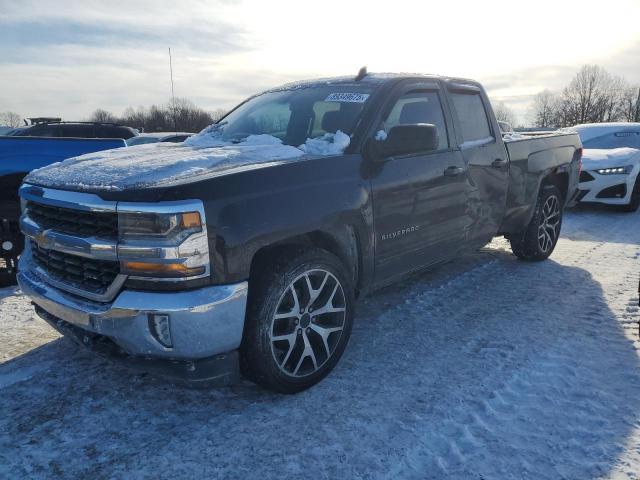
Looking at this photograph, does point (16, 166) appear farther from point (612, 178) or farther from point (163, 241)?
point (612, 178)

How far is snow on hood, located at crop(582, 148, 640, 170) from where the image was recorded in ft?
27.9

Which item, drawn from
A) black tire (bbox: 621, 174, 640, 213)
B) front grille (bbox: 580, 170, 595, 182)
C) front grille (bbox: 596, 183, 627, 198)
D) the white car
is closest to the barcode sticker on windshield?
the white car

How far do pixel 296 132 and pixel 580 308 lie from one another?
2.75m

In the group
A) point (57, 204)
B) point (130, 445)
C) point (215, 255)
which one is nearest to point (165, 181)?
point (215, 255)

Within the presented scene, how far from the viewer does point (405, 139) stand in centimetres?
324

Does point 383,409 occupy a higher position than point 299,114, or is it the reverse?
point 299,114

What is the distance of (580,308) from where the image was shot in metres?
4.18

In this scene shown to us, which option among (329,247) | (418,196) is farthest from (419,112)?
(329,247)

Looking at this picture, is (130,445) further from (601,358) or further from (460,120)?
(460,120)

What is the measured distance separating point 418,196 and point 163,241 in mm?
1905

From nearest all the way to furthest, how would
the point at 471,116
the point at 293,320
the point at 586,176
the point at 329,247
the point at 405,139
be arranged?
1. the point at 293,320
2. the point at 329,247
3. the point at 405,139
4. the point at 471,116
5. the point at 586,176

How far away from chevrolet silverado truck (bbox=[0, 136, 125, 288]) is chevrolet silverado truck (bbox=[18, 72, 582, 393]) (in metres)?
1.66

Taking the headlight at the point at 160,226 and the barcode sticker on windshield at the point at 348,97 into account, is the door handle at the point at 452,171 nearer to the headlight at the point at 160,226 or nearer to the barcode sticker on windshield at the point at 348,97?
the barcode sticker on windshield at the point at 348,97

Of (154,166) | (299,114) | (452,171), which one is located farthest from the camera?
(452,171)
